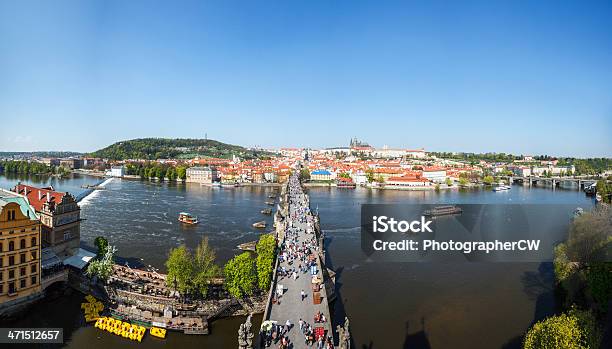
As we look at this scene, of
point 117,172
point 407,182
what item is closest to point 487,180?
point 407,182

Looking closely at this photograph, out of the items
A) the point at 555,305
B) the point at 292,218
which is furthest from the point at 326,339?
the point at 292,218

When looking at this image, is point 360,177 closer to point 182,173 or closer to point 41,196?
point 182,173

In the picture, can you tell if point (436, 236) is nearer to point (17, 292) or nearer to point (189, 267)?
point (189, 267)

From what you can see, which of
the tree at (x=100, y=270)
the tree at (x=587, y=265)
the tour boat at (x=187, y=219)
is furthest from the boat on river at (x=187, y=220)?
the tree at (x=587, y=265)

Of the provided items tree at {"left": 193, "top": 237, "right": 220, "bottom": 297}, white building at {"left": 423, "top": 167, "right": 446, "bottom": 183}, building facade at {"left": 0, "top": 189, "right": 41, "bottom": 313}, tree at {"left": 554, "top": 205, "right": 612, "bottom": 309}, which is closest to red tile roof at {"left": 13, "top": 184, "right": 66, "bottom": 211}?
building facade at {"left": 0, "top": 189, "right": 41, "bottom": 313}

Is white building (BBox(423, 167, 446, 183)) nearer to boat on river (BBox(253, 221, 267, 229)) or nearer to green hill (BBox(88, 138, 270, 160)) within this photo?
boat on river (BBox(253, 221, 267, 229))

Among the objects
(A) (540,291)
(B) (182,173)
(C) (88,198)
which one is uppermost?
(B) (182,173)

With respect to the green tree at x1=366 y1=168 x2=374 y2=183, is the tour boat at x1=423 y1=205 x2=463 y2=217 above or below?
below
